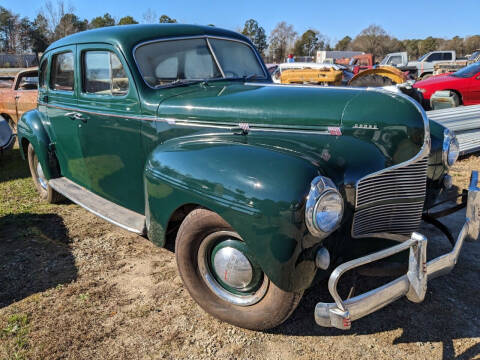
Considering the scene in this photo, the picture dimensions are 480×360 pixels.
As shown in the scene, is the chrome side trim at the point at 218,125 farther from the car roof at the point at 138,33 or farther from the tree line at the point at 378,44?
the tree line at the point at 378,44

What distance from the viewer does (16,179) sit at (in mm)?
5723

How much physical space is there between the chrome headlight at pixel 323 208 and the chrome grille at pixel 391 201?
23 centimetres

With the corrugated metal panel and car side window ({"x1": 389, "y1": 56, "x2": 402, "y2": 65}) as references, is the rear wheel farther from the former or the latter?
car side window ({"x1": 389, "y1": 56, "x2": 402, "y2": 65})

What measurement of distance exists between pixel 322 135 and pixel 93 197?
226cm

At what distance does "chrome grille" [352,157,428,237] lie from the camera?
7.06ft

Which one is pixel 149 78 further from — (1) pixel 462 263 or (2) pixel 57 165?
(1) pixel 462 263

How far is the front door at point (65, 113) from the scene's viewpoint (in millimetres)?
3629

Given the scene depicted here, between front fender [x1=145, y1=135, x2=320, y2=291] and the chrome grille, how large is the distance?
36 centimetres

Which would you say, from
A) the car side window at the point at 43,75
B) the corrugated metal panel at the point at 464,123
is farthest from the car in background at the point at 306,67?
the car side window at the point at 43,75

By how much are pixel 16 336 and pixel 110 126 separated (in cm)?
163

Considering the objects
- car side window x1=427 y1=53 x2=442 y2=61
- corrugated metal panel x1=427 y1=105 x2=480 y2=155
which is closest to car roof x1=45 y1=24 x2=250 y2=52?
corrugated metal panel x1=427 y1=105 x2=480 y2=155

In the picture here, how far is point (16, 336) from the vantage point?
7.80 ft

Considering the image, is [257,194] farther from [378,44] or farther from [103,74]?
[378,44]

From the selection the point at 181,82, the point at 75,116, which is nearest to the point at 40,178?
the point at 75,116
